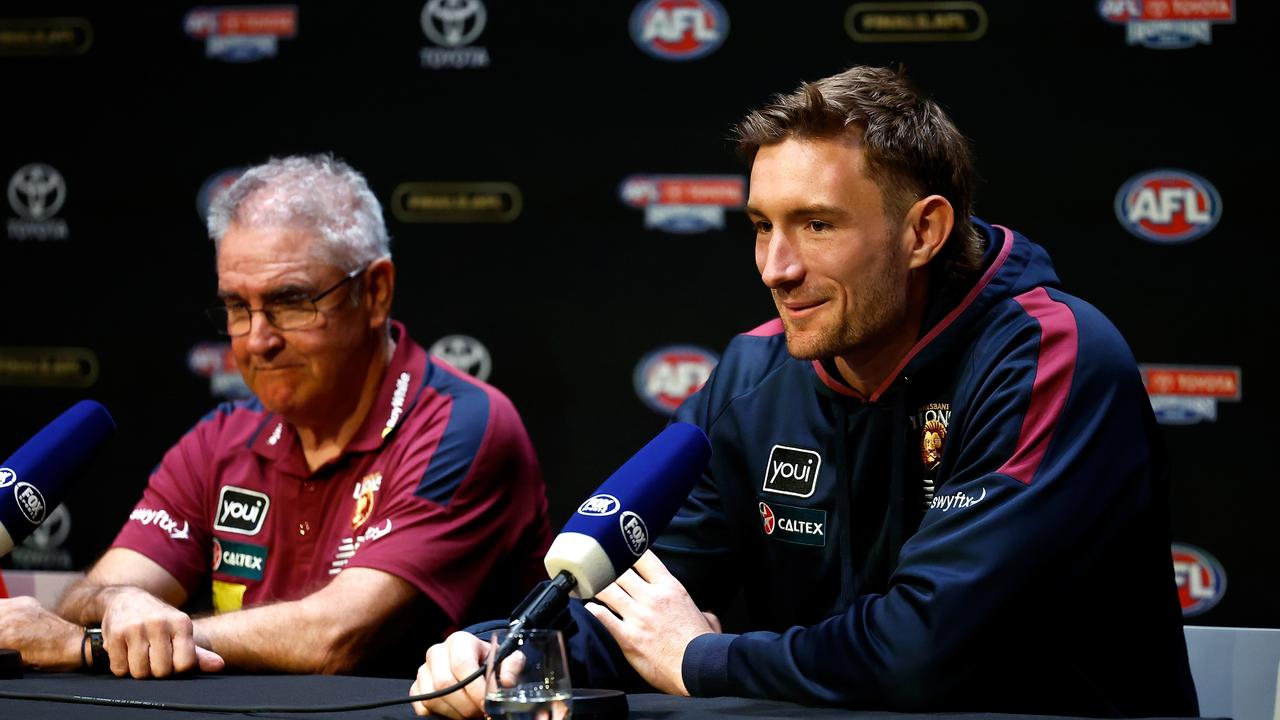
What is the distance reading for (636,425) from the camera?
144 inches

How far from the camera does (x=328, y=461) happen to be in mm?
2729

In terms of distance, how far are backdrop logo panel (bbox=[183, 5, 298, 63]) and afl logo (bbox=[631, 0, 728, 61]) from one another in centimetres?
99

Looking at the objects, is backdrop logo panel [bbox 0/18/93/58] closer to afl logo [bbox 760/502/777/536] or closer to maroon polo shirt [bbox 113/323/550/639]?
maroon polo shirt [bbox 113/323/550/639]

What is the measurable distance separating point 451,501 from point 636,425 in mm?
1130

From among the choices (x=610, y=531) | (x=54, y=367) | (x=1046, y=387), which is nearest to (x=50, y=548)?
(x=54, y=367)

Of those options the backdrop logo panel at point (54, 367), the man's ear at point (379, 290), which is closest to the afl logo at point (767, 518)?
the man's ear at point (379, 290)

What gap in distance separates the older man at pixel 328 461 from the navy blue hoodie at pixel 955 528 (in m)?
0.53

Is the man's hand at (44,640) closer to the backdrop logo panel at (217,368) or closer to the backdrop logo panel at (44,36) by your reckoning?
the backdrop logo panel at (217,368)

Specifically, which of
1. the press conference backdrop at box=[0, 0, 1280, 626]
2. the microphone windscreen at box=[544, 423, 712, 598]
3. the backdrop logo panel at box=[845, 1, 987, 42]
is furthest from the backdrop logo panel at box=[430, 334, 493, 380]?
the microphone windscreen at box=[544, 423, 712, 598]

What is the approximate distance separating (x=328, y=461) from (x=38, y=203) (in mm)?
1800

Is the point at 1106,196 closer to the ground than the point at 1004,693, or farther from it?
farther from it

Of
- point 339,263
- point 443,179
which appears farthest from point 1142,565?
point 443,179

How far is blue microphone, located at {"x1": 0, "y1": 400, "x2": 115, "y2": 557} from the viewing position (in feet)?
6.23

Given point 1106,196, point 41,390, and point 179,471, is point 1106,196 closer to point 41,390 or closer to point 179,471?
point 179,471
